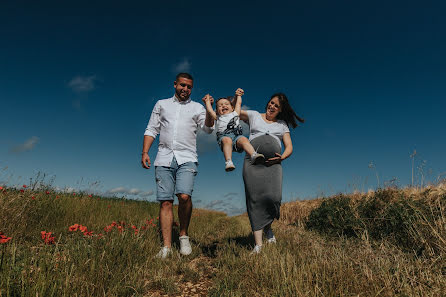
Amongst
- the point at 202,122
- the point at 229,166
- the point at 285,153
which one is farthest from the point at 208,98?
the point at 285,153

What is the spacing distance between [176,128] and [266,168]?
1.76 m

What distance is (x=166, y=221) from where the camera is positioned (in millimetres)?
4332

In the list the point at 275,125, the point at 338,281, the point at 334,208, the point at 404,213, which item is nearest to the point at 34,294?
the point at 338,281

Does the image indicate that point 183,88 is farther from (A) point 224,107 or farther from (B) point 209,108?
(A) point 224,107

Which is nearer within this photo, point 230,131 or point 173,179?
point 230,131

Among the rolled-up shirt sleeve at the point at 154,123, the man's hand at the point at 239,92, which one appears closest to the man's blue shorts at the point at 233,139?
the man's hand at the point at 239,92

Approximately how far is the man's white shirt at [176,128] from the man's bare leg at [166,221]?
2.28ft

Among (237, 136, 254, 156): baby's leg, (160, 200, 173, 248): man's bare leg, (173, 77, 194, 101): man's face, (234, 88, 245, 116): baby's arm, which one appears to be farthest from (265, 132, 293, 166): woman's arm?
(173, 77, 194, 101): man's face

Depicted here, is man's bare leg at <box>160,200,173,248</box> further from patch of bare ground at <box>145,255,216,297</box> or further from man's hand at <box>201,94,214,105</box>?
man's hand at <box>201,94,214,105</box>

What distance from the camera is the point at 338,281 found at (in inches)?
93.0

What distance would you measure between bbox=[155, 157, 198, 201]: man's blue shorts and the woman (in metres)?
0.96

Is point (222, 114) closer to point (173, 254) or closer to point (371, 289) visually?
point (173, 254)

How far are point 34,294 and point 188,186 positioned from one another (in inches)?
106

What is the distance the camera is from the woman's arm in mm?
4238
